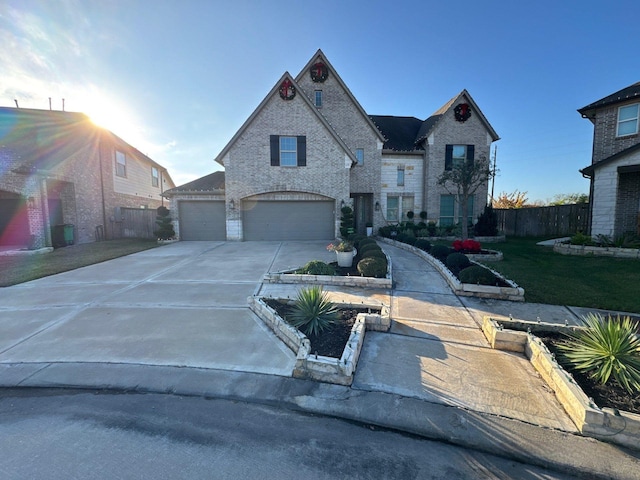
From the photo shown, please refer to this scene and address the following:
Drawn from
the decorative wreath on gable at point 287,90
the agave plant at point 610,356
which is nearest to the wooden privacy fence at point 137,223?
the decorative wreath on gable at point 287,90

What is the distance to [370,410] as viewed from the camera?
300 cm

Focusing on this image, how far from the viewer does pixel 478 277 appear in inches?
258

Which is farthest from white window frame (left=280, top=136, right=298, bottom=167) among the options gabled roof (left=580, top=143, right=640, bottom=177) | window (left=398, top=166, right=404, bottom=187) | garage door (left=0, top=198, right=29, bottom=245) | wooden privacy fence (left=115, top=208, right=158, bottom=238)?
garage door (left=0, top=198, right=29, bottom=245)

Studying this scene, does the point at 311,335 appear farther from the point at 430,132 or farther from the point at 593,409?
the point at 430,132

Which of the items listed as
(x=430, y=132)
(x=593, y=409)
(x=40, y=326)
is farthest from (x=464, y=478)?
(x=430, y=132)

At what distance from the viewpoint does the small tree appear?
16406 mm

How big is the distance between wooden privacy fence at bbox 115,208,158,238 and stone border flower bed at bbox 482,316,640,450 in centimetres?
2044

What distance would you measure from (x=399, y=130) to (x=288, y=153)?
9.72m

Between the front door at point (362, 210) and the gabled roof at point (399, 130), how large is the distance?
3.59 m

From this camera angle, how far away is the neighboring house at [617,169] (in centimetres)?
1191

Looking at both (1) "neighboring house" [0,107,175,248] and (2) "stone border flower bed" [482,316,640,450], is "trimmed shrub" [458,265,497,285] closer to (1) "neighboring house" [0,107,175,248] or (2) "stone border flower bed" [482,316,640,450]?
(2) "stone border flower bed" [482,316,640,450]

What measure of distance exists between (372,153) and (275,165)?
643cm

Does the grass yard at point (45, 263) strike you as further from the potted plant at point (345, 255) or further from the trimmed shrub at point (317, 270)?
the potted plant at point (345, 255)

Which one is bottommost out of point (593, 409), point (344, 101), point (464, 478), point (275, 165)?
point (464, 478)
